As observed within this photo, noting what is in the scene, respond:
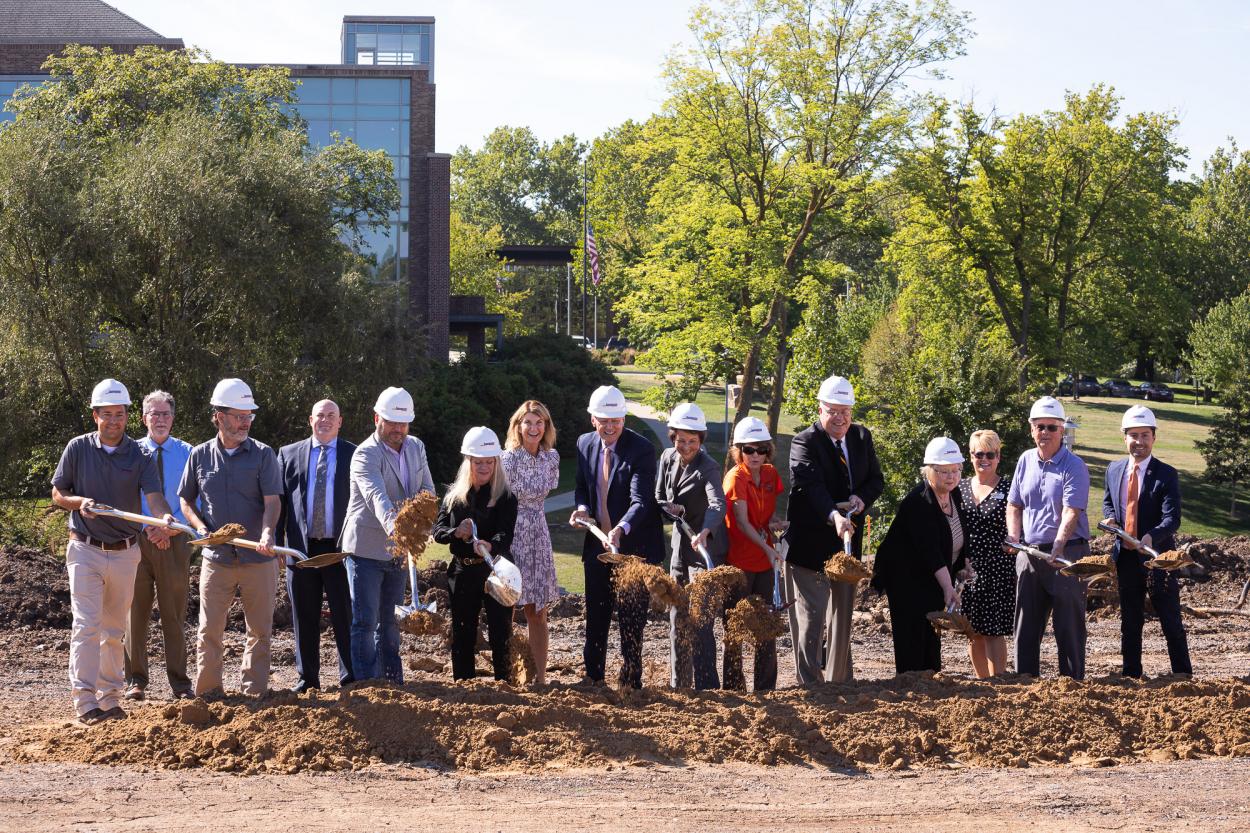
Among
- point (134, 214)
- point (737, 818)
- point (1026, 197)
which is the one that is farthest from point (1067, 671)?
point (1026, 197)

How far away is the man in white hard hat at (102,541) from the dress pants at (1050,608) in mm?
6057

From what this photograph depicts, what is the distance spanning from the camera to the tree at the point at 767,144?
35250 mm

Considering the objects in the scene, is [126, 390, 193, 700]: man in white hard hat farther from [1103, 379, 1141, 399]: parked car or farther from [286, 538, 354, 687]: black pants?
[1103, 379, 1141, 399]: parked car

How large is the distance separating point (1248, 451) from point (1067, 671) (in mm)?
34713

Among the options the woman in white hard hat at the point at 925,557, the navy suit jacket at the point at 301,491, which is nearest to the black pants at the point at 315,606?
the navy suit jacket at the point at 301,491

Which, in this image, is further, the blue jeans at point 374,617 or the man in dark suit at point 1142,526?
the man in dark suit at point 1142,526

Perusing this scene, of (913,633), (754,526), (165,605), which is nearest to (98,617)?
(165,605)

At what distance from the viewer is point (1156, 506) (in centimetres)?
986

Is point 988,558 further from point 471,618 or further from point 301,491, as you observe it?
point 301,491

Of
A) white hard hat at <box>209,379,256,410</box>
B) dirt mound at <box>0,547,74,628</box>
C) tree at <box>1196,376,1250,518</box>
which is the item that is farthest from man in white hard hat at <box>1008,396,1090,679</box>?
tree at <box>1196,376,1250,518</box>

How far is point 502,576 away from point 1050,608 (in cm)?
410

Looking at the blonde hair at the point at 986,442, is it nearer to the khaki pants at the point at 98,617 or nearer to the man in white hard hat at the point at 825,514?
the man in white hard hat at the point at 825,514

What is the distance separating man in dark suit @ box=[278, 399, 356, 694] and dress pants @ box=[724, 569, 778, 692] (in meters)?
2.75

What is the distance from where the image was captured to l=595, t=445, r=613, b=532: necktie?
9719mm
